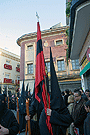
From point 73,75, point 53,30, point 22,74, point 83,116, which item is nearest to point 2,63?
point 22,74

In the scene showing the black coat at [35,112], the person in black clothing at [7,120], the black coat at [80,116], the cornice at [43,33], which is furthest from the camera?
the cornice at [43,33]

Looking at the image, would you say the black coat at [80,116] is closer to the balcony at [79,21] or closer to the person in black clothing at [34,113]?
the person in black clothing at [34,113]

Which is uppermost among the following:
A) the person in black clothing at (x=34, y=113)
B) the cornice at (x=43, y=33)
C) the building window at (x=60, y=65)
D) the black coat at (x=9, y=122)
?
the cornice at (x=43, y=33)

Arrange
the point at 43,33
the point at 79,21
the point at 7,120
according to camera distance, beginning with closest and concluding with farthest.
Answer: the point at 7,120, the point at 79,21, the point at 43,33

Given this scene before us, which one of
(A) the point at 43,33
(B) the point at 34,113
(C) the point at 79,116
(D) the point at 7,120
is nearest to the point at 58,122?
(C) the point at 79,116

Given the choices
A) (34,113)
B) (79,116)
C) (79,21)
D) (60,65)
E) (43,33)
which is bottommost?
(34,113)

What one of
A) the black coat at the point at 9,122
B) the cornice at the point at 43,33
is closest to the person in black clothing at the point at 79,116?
the black coat at the point at 9,122

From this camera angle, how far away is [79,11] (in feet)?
16.0

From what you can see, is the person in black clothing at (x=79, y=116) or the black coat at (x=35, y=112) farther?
the black coat at (x=35, y=112)

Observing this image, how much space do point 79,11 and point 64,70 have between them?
44.0 ft

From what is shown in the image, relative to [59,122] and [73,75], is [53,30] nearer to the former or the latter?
[73,75]

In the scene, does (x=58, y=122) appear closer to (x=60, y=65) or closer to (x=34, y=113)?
(x=34, y=113)

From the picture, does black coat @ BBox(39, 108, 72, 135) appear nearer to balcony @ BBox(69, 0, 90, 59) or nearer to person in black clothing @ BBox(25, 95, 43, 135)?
person in black clothing @ BBox(25, 95, 43, 135)

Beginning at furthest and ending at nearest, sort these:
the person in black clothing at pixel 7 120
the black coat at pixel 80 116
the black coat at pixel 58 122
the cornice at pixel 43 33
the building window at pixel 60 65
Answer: the cornice at pixel 43 33 < the building window at pixel 60 65 < the black coat at pixel 80 116 < the black coat at pixel 58 122 < the person in black clothing at pixel 7 120
